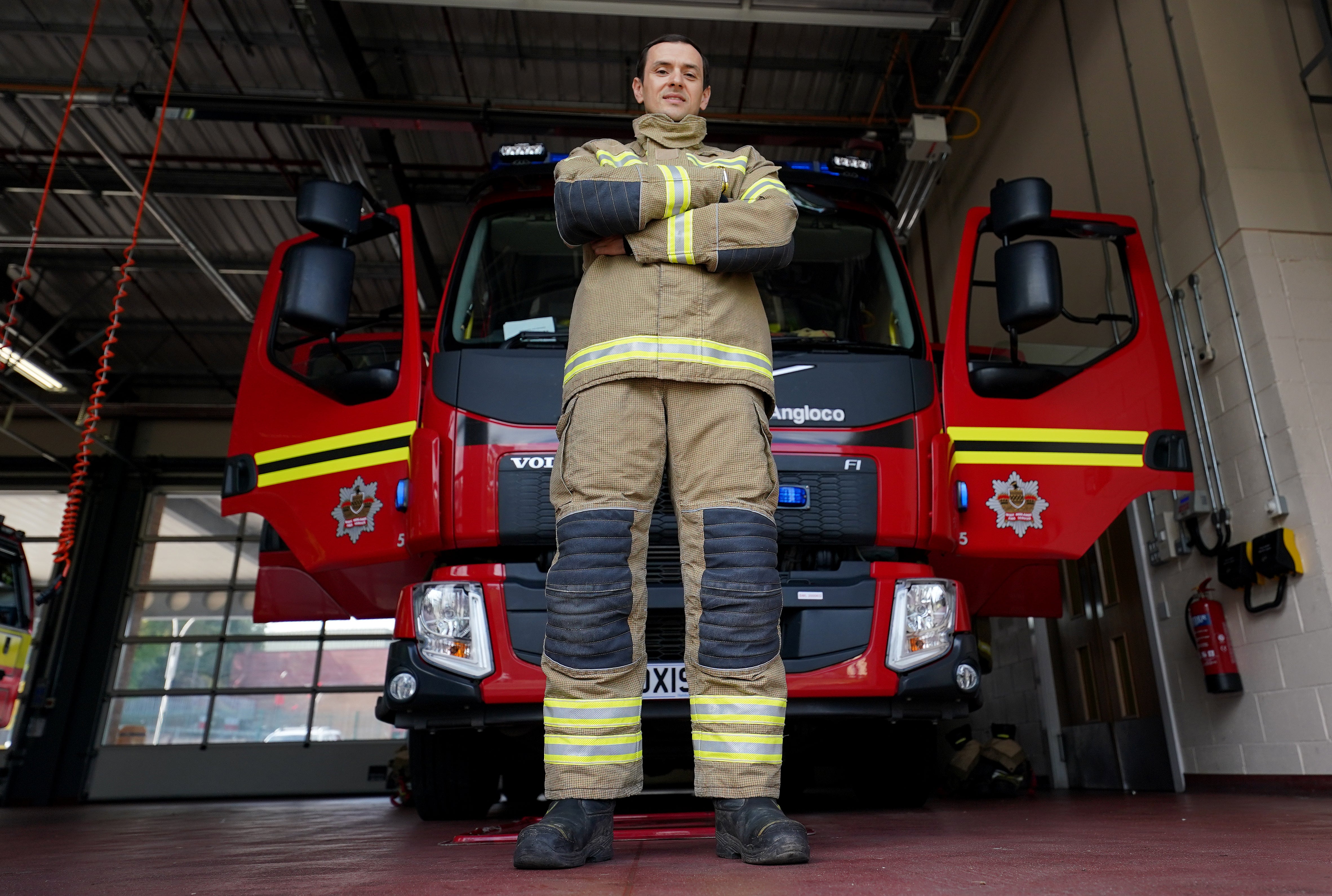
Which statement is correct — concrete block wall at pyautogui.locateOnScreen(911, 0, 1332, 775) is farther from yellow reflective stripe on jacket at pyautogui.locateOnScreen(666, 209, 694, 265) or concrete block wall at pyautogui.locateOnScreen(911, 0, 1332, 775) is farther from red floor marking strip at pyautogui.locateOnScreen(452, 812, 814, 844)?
yellow reflective stripe on jacket at pyautogui.locateOnScreen(666, 209, 694, 265)

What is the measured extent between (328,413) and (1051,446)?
2.54 meters

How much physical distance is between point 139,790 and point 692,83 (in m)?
14.0

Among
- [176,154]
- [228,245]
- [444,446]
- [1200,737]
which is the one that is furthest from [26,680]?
[1200,737]

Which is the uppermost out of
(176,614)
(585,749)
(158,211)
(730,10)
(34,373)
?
(158,211)

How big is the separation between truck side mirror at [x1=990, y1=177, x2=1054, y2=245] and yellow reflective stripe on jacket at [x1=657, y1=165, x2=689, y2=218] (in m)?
1.31

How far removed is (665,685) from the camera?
293cm

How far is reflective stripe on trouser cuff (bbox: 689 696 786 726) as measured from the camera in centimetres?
206

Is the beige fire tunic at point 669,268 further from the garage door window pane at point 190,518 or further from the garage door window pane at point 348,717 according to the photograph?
the garage door window pane at point 190,518

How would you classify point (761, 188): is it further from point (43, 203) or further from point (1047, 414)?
point (43, 203)

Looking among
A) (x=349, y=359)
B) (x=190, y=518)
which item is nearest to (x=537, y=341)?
(x=349, y=359)

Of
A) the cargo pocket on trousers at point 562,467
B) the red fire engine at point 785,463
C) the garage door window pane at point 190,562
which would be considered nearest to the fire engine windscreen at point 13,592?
the red fire engine at point 785,463

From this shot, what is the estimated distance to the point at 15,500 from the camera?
14.9m

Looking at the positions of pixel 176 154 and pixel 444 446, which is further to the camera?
pixel 176 154

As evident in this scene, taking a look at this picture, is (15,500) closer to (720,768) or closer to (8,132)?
(8,132)
